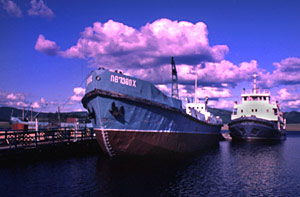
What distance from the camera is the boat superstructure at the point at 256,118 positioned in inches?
1852

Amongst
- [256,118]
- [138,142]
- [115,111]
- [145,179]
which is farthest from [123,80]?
[256,118]

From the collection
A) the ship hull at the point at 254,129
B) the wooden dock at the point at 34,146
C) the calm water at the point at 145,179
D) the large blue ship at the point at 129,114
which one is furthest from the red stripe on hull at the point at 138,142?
the ship hull at the point at 254,129

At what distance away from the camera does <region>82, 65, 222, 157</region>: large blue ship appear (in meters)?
19.0

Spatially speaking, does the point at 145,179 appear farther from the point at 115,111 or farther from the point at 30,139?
the point at 30,139

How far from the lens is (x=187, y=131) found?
2645 centimetres

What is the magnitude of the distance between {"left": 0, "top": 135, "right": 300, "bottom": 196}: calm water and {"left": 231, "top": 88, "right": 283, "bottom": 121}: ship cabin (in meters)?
31.5

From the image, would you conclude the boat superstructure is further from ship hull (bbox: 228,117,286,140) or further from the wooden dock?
the wooden dock

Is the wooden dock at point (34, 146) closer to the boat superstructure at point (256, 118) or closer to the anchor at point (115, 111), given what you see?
the anchor at point (115, 111)

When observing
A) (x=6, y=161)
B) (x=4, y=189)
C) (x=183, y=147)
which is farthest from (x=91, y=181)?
(x=183, y=147)

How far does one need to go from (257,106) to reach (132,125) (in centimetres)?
4023

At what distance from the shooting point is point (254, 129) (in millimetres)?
47312

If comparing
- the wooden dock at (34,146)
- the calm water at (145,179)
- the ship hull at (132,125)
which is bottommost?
the calm water at (145,179)

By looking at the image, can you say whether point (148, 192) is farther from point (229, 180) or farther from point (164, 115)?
point (164, 115)

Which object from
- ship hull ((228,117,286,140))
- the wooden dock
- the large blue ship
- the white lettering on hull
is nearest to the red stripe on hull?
the large blue ship
